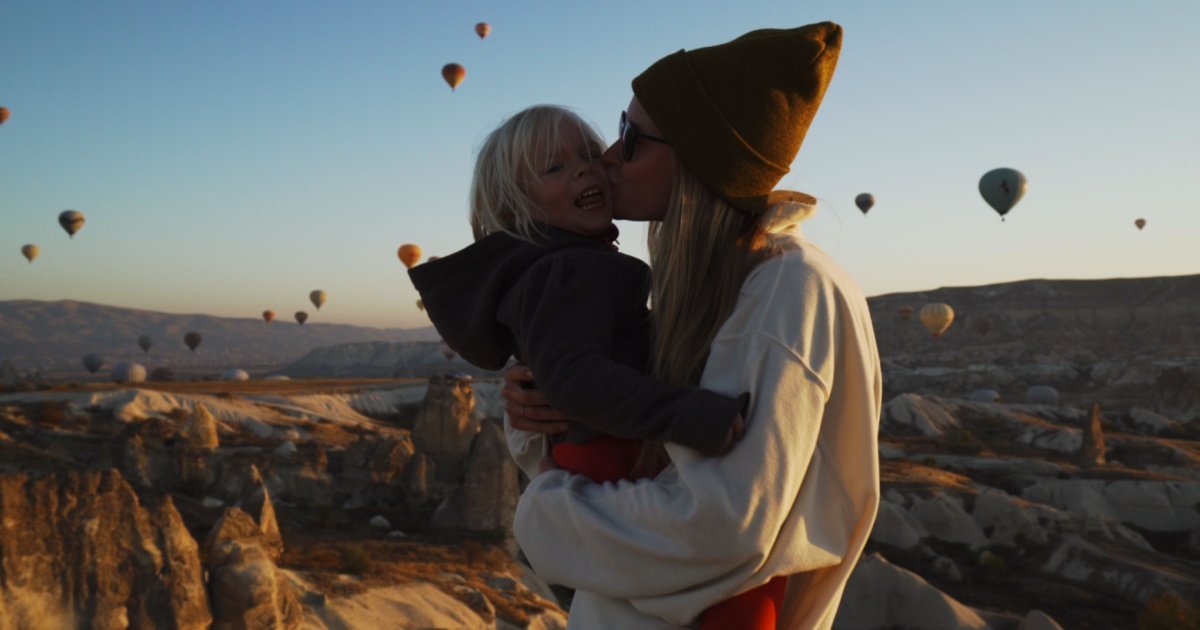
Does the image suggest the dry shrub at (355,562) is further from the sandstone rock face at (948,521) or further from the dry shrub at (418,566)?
the sandstone rock face at (948,521)

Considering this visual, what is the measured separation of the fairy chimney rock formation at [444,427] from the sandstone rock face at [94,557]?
56.1 feet

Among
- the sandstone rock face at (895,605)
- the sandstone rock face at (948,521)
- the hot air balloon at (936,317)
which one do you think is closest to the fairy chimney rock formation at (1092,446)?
the sandstone rock face at (948,521)

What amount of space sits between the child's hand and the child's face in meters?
0.68

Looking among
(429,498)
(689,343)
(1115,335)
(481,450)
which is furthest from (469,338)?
(1115,335)

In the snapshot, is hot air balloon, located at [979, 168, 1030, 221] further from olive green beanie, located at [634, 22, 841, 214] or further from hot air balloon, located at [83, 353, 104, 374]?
hot air balloon, located at [83, 353, 104, 374]

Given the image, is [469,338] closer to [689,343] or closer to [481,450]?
[689,343]

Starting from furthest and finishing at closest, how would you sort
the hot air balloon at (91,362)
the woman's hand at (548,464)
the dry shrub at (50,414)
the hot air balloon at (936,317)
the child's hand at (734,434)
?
the hot air balloon at (91,362)
the hot air balloon at (936,317)
the dry shrub at (50,414)
the woman's hand at (548,464)
the child's hand at (734,434)

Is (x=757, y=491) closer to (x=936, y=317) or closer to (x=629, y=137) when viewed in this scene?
(x=629, y=137)

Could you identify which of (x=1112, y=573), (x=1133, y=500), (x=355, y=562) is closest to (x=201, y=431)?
(x=355, y=562)

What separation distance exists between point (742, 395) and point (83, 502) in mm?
11016

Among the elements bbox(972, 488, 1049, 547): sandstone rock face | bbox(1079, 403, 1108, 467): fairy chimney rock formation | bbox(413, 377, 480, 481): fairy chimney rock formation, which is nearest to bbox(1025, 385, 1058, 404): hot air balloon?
bbox(1079, 403, 1108, 467): fairy chimney rock formation

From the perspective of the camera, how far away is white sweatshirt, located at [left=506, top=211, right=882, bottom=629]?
1.45 m

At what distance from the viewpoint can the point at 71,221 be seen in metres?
52.3

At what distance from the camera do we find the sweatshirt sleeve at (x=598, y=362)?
1474 millimetres
